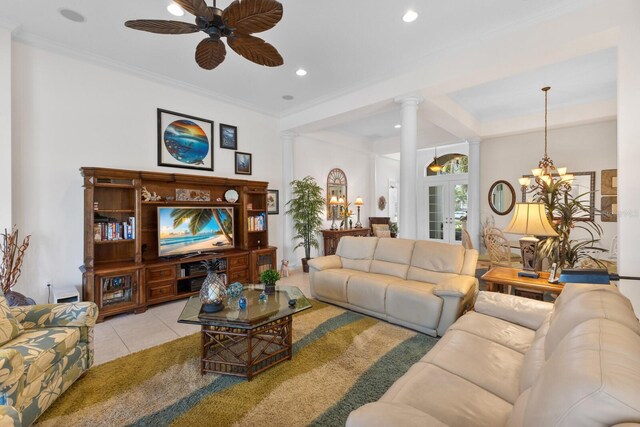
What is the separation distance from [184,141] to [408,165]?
341 centimetres

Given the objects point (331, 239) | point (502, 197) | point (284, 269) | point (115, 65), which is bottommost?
point (284, 269)

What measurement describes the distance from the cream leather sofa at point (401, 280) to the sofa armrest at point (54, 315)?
2469mm

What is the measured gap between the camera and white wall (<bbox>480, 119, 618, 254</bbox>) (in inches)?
212

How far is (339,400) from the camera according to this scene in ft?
6.45

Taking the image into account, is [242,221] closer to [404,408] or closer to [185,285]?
[185,285]

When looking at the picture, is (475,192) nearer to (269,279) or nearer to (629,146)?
(629,146)

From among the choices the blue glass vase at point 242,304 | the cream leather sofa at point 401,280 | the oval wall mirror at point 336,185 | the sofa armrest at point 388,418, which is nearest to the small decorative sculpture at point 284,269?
the cream leather sofa at point 401,280

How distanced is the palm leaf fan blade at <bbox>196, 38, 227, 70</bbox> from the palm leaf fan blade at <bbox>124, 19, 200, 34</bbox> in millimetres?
146

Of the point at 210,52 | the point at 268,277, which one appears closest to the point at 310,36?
the point at 210,52

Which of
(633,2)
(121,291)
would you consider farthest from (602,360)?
(121,291)

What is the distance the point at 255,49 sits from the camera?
2.49m

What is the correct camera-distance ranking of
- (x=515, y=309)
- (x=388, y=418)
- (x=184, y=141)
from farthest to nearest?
(x=184, y=141)
(x=515, y=309)
(x=388, y=418)

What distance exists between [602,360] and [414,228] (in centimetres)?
344

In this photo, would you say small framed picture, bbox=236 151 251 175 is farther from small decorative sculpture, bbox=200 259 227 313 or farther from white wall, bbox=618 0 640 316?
white wall, bbox=618 0 640 316
